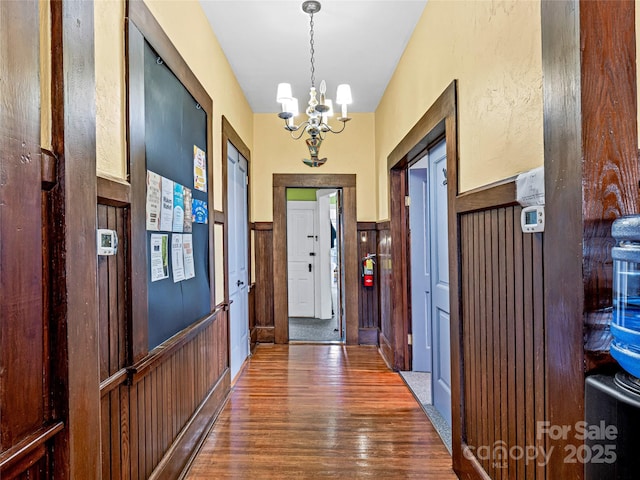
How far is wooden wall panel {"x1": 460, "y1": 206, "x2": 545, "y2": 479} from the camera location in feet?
4.37

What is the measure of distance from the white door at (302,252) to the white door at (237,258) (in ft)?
7.11

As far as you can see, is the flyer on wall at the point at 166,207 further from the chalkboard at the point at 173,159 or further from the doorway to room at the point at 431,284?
the doorway to room at the point at 431,284

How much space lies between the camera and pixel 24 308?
77 cm

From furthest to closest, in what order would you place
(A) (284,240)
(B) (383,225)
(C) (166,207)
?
1. (A) (284,240)
2. (B) (383,225)
3. (C) (166,207)

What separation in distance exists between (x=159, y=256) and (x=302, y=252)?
4632 mm

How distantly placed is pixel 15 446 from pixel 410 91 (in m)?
3.07

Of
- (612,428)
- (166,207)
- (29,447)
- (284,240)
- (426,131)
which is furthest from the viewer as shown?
(284,240)

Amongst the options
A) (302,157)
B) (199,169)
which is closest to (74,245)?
(199,169)

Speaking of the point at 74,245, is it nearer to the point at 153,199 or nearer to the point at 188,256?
the point at 153,199

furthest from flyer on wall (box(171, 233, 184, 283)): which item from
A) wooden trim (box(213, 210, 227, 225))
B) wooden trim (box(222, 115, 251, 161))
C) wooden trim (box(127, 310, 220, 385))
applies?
wooden trim (box(222, 115, 251, 161))

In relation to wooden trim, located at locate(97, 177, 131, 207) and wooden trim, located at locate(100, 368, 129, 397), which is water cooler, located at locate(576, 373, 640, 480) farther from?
wooden trim, located at locate(97, 177, 131, 207)

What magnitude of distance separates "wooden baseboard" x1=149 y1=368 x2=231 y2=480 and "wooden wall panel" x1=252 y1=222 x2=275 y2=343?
173 centimetres

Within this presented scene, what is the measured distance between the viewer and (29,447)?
2.54 feet

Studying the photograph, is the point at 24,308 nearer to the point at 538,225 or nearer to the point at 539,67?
the point at 538,225
